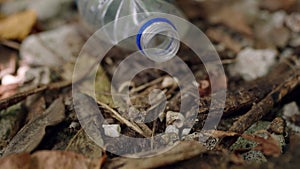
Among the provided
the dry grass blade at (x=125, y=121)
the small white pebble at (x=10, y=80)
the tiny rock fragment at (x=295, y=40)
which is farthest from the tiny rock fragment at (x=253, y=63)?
the small white pebble at (x=10, y=80)

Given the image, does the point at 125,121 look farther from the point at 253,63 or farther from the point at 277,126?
the point at 253,63

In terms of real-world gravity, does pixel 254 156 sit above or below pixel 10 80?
below

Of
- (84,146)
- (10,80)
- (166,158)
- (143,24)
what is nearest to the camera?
(166,158)

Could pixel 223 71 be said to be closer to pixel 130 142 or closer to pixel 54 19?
pixel 130 142

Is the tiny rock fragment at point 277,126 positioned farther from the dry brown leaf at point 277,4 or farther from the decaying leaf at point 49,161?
the dry brown leaf at point 277,4

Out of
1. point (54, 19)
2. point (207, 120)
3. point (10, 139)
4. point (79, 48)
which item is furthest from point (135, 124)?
point (54, 19)

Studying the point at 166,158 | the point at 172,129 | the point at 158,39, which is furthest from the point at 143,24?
the point at 166,158

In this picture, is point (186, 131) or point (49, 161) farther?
point (186, 131)
